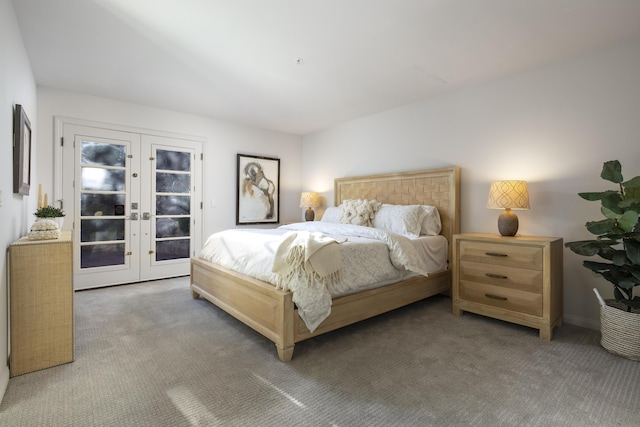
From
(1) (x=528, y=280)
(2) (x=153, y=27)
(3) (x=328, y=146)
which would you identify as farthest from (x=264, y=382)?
(3) (x=328, y=146)

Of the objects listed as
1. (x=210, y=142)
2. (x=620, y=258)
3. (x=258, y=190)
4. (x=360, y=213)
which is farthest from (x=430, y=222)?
(x=210, y=142)

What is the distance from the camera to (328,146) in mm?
5457

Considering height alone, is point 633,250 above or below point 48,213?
below

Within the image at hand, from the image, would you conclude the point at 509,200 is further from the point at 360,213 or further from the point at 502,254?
the point at 360,213

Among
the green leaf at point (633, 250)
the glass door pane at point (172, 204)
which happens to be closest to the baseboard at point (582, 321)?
the green leaf at point (633, 250)

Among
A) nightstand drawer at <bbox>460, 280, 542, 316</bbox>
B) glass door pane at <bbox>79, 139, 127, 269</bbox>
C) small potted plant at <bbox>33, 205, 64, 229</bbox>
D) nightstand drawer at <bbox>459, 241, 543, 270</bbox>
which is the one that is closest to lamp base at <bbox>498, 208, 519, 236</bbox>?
nightstand drawer at <bbox>459, 241, 543, 270</bbox>

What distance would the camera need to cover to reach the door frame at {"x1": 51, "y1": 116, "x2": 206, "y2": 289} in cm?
373

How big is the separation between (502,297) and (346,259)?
148 centimetres

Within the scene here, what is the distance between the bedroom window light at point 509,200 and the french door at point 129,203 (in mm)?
4026

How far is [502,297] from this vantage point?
110 inches

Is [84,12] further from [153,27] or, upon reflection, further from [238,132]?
[238,132]

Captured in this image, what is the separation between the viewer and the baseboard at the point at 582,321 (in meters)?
2.78

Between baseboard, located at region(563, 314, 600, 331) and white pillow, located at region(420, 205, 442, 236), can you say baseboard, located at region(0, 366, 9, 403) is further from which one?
baseboard, located at region(563, 314, 600, 331)

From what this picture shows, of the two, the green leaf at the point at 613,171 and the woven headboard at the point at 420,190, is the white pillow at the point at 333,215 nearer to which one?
the woven headboard at the point at 420,190
